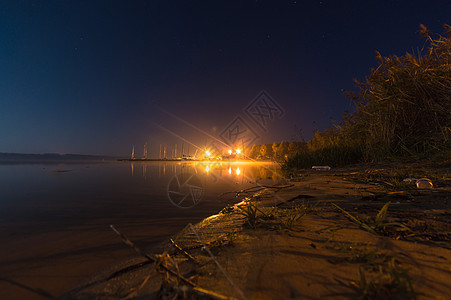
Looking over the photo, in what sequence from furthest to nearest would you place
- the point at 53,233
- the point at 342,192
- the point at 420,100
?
the point at 420,100, the point at 342,192, the point at 53,233

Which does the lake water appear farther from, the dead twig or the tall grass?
the tall grass

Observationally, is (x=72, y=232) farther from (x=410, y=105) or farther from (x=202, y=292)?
(x=410, y=105)

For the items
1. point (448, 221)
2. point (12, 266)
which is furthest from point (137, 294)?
point (448, 221)

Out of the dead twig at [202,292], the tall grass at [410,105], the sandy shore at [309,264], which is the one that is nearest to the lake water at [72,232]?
the sandy shore at [309,264]

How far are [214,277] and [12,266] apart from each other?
6.96ft

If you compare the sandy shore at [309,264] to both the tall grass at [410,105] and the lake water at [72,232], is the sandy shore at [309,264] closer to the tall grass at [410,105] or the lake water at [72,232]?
the lake water at [72,232]

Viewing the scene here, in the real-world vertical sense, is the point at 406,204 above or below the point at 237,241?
above

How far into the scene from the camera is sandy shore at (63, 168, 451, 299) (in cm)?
90

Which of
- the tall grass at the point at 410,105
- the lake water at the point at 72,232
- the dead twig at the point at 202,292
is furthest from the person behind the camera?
the tall grass at the point at 410,105

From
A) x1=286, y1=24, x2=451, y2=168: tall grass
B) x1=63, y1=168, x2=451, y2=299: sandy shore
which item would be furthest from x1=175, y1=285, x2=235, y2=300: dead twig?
x1=286, y1=24, x2=451, y2=168: tall grass

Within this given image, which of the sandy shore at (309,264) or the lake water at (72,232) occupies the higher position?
the sandy shore at (309,264)

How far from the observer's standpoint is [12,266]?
5.76ft

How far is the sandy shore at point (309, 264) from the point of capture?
0.90 meters

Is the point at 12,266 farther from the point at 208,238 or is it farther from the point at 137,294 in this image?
the point at 208,238
